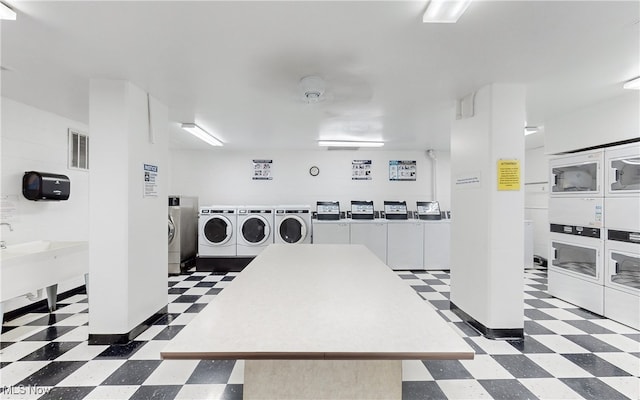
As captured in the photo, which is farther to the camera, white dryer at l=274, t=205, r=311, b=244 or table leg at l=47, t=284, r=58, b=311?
white dryer at l=274, t=205, r=311, b=244

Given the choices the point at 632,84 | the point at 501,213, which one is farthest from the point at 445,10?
the point at 632,84

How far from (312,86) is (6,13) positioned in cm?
196

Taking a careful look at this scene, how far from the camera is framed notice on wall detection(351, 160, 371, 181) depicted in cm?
665

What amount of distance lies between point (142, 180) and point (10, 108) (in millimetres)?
1913

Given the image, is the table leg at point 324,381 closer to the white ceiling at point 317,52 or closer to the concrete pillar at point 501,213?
the white ceiling at point 317,52

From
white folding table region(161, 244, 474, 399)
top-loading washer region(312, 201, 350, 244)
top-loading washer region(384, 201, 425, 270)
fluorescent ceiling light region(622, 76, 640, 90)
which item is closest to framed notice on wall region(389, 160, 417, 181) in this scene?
top-loading washer region(384, 201, 425, 270)

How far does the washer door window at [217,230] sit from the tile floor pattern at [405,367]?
2.40 m


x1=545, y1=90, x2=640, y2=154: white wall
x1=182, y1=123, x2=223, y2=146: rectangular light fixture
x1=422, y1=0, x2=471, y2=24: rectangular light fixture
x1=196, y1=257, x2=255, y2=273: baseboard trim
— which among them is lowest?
x1=196, y1=257, x2=255, y2=273: baseboard trim

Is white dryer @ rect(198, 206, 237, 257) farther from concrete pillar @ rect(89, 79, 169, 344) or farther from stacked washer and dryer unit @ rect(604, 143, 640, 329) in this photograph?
stacked washer and dryer unit @ rect(604, 143, 640, 329)

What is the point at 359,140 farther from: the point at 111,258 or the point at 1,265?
the point at 1,265

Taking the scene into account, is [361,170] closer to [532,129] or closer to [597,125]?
[532,129]

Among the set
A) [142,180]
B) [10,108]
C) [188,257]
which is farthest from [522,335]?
[10,108]

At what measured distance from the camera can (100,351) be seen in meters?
2.60

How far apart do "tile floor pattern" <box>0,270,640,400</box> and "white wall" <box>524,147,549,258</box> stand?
3.05 meters
